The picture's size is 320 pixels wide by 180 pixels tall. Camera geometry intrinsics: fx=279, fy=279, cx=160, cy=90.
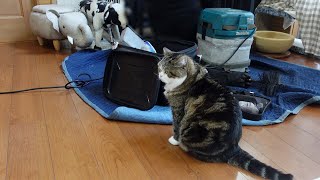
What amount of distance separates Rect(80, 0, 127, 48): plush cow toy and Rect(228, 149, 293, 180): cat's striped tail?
155 cm

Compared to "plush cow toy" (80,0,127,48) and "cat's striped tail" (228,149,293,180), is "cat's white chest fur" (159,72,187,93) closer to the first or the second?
"cat's striped tail" (228,149,293,180)

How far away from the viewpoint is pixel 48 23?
2.40 meters

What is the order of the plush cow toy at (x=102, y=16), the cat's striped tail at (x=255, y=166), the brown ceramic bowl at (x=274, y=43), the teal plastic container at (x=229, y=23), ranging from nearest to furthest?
1. the cat's striped tail at (x=255, y=166)
2. the teal plastic container at (x=229, y=23)
3. the plush cow toy at (x=102, y=16)
4. the brown ceramic bowl at (x=274, y=43)

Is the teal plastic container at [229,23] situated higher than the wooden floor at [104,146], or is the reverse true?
the teal plastic container at [229,23]

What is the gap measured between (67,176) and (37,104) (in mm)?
678

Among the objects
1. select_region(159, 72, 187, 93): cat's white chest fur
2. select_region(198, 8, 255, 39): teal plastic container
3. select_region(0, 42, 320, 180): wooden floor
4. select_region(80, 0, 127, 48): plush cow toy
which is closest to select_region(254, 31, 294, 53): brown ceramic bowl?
select_region(198, 8, 255, 39): teal plastic container

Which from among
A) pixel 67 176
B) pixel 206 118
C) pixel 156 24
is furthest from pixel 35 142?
pixel 156 24

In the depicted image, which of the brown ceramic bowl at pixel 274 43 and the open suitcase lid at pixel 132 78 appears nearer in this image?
the open suitcase lid at pixel 132 78

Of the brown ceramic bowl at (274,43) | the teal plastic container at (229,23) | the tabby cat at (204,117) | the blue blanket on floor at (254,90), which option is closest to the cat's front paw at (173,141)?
the tabby cat at (204,117)

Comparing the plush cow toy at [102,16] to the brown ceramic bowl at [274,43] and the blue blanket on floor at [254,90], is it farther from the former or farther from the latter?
the brown ceramic bowl at [274,43]

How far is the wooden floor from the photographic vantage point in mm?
1096

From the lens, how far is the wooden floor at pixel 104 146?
3.59ft

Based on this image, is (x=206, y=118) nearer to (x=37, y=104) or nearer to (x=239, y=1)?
(x=37, y=104)

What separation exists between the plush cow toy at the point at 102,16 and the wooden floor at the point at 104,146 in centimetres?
91
